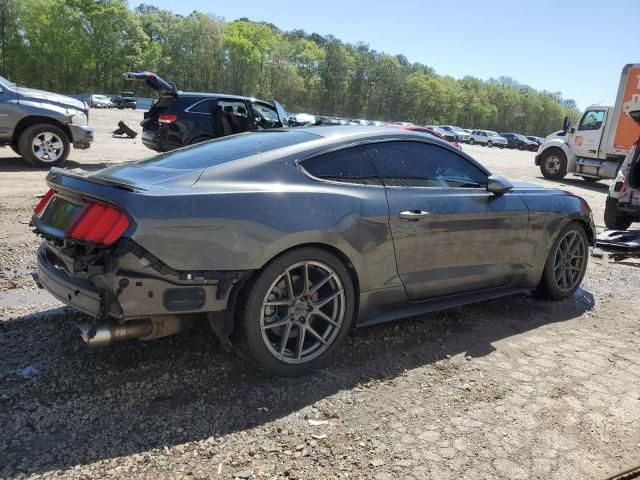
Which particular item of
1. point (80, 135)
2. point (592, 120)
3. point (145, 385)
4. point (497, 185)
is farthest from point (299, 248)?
point (592, 120)

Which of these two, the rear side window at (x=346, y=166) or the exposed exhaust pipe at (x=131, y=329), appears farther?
the rear side window at (x=346, y=166)

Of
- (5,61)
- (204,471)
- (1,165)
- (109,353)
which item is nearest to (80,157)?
(1,165)

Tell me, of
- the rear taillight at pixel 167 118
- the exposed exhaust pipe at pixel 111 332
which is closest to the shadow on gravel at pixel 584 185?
the rear taillight at pixel 167 118

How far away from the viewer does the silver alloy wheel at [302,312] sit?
9.93 feet

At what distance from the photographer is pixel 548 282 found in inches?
185

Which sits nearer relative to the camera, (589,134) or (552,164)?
(589,134)

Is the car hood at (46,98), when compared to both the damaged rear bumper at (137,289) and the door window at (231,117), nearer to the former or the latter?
the door window at (231,117)

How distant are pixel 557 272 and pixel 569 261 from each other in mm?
208

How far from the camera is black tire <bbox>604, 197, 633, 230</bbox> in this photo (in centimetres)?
851

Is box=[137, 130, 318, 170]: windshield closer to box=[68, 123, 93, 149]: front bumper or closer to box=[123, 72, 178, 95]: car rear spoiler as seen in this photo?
box=[68, 123, 93, 149]: front bumper

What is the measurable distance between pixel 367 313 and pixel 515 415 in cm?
104

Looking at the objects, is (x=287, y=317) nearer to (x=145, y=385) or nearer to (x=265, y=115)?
(x=145, y=385)

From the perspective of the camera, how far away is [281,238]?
2.89 metres

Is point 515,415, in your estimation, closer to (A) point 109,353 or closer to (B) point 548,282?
(B) point 548,282
